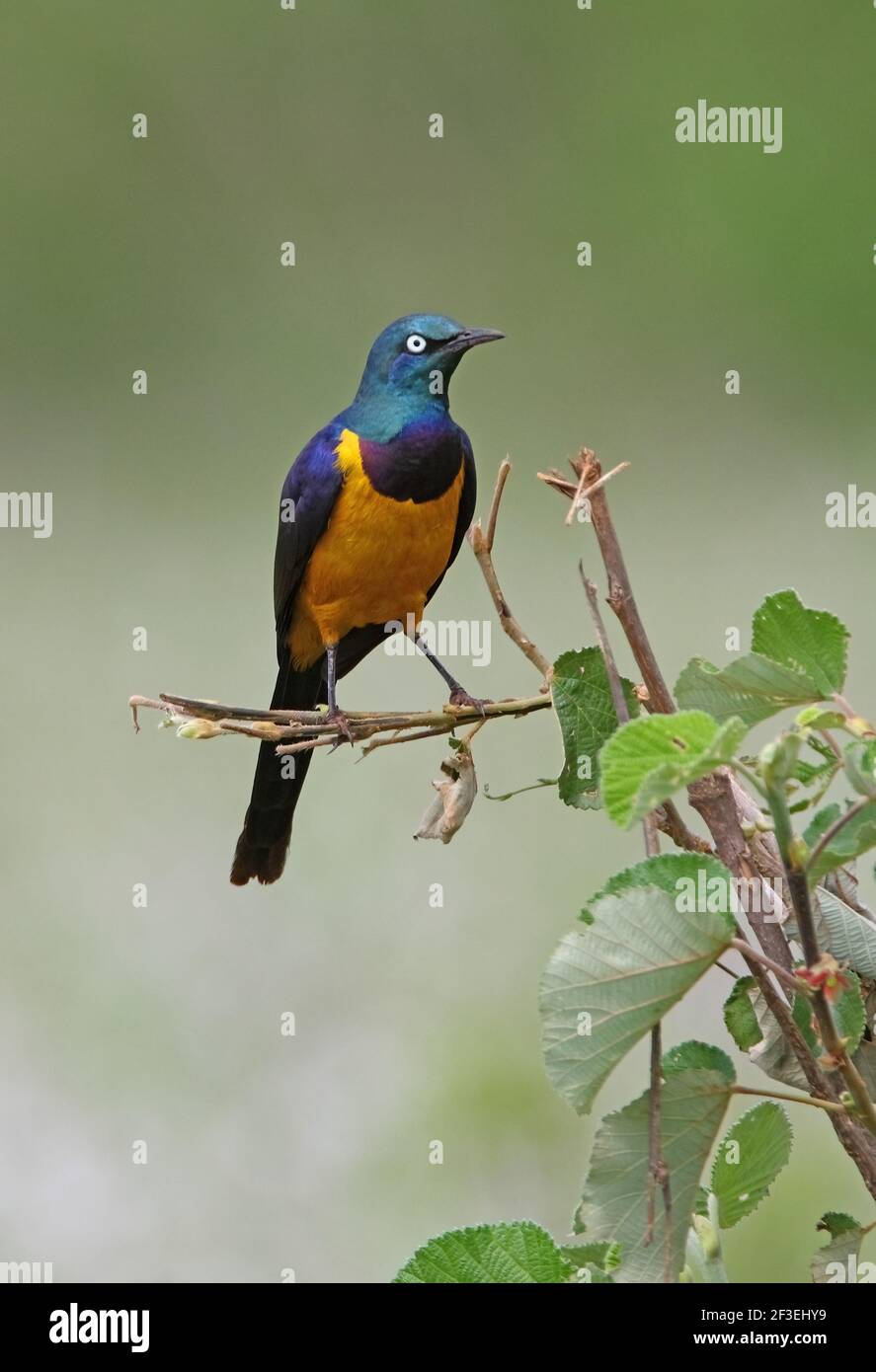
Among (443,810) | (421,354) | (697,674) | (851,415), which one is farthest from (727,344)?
(697,674)

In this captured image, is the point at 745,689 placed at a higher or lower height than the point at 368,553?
lower

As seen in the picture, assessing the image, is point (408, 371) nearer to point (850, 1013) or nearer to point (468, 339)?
point (468, 339)

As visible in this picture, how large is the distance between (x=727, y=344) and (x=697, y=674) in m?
2.30

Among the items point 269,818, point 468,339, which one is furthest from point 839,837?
point 468,339

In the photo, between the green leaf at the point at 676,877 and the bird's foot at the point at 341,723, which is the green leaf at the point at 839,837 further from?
the bird's foot at the point at 341,723

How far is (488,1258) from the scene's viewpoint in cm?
38

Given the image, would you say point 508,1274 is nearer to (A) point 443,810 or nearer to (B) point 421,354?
(A) point 443,810

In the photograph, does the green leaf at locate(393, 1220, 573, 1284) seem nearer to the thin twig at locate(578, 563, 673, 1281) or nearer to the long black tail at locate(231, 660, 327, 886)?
the thin twig at locate(578, 563, 673, 1281)

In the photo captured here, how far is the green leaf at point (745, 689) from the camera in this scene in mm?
386

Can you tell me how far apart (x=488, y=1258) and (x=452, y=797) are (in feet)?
0.77

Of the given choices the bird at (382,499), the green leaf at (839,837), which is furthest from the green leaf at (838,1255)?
the bird at (382,499)

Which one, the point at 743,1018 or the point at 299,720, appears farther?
the point at 299,720

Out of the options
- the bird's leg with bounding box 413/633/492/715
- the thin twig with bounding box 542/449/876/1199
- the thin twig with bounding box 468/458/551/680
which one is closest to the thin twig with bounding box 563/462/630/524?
the thin twig with bounding box 542/449/876/1199

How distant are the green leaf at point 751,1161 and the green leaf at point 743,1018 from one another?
0.06ft
